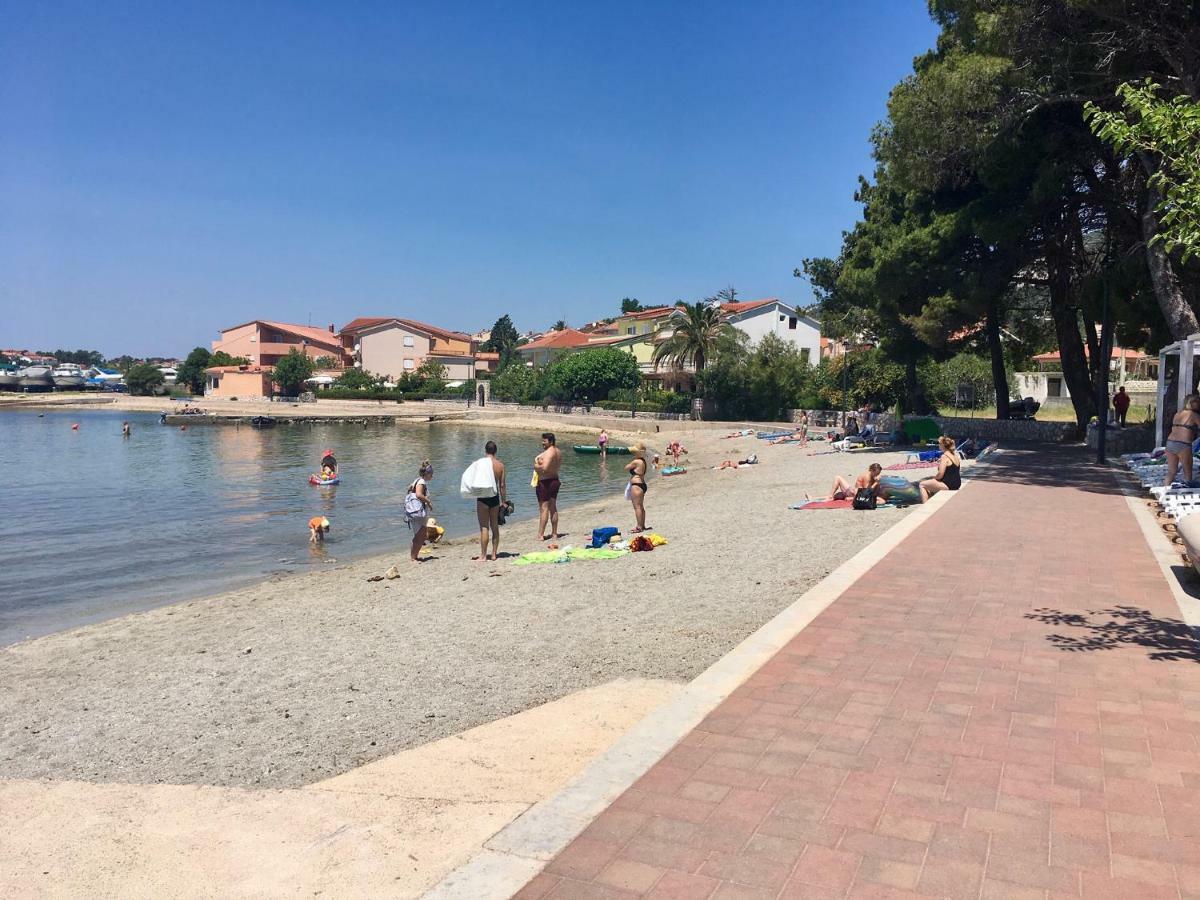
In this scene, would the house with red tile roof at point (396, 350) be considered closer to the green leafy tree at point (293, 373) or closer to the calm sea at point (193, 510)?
the green leafy tree at point (293, 373)

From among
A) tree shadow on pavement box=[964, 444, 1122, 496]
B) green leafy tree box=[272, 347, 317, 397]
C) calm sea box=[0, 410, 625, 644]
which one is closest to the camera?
calm sea box=[0, 410, 625, 644]

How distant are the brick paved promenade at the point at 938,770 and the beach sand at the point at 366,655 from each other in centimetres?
157

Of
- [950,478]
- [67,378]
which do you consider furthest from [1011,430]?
[67,378]

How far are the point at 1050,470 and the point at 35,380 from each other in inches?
6176

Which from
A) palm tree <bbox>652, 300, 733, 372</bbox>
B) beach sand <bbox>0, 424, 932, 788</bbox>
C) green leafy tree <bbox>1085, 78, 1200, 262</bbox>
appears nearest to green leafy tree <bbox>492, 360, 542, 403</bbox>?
palm tree <bbox>652, 300, 733, 372</bbox>

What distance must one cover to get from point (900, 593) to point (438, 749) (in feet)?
15.2

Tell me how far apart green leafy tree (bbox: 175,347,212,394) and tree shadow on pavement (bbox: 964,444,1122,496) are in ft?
360

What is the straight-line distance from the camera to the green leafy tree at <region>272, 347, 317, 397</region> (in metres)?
96.0

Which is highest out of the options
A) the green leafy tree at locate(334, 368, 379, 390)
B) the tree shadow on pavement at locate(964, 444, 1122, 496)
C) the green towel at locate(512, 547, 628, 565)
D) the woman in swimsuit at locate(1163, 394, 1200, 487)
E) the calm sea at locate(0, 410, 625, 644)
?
the green leafy tree at locate(334, 368, 379, 390)

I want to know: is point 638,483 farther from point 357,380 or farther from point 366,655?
point 357,380

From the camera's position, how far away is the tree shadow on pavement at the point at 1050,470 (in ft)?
52.5

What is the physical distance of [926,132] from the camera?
2114 centimetres

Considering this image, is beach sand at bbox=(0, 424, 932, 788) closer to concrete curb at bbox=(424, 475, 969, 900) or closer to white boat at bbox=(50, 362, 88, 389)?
concrete curb at bbox=(424, 475, 969, 900)

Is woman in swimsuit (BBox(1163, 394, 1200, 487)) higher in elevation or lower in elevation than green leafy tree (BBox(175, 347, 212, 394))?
lower
